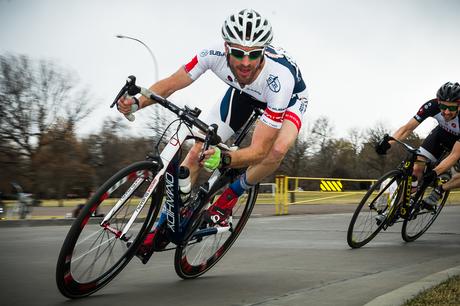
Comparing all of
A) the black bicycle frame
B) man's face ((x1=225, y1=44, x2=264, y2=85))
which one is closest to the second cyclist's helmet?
man's face ((x1=225, y1=44, x2=264, y2=85))

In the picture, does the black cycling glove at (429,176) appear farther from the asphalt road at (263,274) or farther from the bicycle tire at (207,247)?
the bicycle tire at (207,247)

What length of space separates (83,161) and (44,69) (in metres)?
7.49

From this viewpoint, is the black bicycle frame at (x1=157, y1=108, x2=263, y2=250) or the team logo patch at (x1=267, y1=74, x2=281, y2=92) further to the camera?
the team logo patch at (x1=267, y1=74, x2=281, y2=92)

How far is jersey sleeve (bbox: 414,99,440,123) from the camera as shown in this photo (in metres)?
8.59

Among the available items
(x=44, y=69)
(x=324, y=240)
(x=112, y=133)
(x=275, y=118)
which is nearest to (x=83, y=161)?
(x=112, y=133)

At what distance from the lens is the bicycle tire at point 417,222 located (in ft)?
28.9

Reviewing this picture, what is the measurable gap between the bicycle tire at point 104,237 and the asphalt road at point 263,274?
152 mm

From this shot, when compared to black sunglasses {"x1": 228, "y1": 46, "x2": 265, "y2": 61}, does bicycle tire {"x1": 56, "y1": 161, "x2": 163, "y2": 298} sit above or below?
below

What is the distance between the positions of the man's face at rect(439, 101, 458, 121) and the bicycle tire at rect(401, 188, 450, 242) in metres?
1.25

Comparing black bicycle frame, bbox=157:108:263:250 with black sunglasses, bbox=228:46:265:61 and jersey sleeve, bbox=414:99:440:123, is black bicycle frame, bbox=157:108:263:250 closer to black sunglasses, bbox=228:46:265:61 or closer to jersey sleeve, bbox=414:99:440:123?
black sunglasses, bbox=228:46:265:61

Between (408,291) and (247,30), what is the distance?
2352 mm

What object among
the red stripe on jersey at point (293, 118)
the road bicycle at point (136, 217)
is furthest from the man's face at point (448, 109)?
the road bicycle at point (136, 217)

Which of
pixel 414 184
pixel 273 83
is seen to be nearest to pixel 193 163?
pixel 273 83

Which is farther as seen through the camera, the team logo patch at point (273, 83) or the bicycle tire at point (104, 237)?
the team logo patch at point (273, 83)
